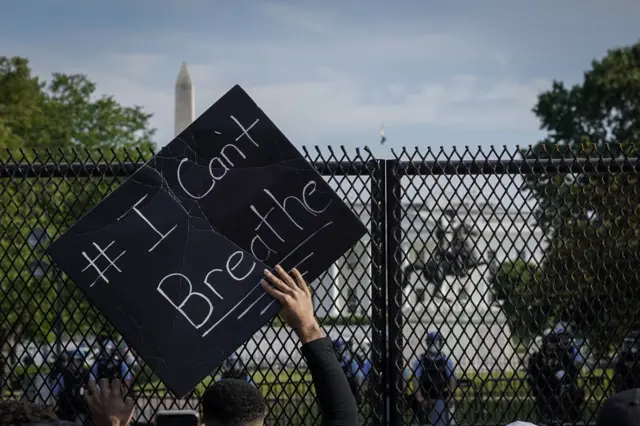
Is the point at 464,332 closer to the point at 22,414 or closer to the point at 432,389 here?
the point at 432,389

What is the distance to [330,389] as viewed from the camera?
9.82 feet

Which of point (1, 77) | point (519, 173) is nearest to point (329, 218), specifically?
point (519, 173)

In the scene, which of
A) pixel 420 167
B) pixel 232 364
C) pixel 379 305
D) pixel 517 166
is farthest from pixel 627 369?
pixel 232 364

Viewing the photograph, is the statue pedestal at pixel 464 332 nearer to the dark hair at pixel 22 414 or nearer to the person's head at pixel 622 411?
the person's head at pixel 622 411

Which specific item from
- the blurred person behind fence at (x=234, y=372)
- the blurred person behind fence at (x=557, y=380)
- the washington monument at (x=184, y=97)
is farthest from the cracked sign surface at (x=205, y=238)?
the washington monument at (x=184, y=97)

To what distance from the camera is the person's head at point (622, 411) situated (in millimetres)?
2590

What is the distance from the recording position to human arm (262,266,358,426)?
2.97 metres

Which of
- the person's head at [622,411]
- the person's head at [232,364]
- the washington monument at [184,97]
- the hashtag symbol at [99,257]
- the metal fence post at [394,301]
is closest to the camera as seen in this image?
the person's head at [622,411]

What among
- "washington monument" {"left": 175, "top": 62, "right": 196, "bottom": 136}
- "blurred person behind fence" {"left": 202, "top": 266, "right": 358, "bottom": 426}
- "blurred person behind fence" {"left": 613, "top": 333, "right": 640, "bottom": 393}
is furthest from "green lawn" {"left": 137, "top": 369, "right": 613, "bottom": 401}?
"washington monument" {"left": 175, "top": 62, "right": 196, "bottom": 136}

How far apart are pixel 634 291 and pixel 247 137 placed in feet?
8.16

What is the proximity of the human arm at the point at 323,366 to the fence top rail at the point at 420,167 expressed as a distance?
1466mm

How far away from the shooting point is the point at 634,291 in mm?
5094

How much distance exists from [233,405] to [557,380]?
8.82 ft

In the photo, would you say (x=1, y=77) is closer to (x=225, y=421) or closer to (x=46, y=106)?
(x=46, y=106)
